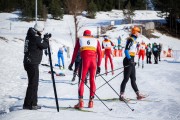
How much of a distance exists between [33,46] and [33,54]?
185 millimetres

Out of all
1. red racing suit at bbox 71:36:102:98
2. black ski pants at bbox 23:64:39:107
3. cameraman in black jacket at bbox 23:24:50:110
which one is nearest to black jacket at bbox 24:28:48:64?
cameraman in black jacket at bbox 23:24:50:110

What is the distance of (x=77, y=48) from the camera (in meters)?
7.53

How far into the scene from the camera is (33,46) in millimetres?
6652

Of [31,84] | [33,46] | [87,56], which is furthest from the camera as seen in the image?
[87,56]

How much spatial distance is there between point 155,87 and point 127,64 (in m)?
3.07

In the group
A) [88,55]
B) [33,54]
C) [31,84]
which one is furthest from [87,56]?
[31,84]

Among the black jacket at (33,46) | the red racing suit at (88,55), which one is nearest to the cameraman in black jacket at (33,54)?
the black jacket at (33,46)

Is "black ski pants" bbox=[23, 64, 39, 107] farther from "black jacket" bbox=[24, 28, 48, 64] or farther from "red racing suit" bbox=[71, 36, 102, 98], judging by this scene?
"red racing suit" bbox=[71, 36, 102, 98]

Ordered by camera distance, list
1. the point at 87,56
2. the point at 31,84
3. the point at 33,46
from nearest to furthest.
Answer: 1. the point at 33,46
2. the point at 31,84
3. the point at 87,56

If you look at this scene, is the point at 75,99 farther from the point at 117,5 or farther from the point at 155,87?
the point at 117,5

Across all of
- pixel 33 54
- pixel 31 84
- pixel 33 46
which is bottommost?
pixel 31 84

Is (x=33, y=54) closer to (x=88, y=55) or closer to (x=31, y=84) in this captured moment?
(x=31, y=84)

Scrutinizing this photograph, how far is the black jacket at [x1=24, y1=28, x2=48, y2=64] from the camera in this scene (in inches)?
261

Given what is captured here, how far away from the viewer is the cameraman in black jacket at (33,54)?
6637 mm
